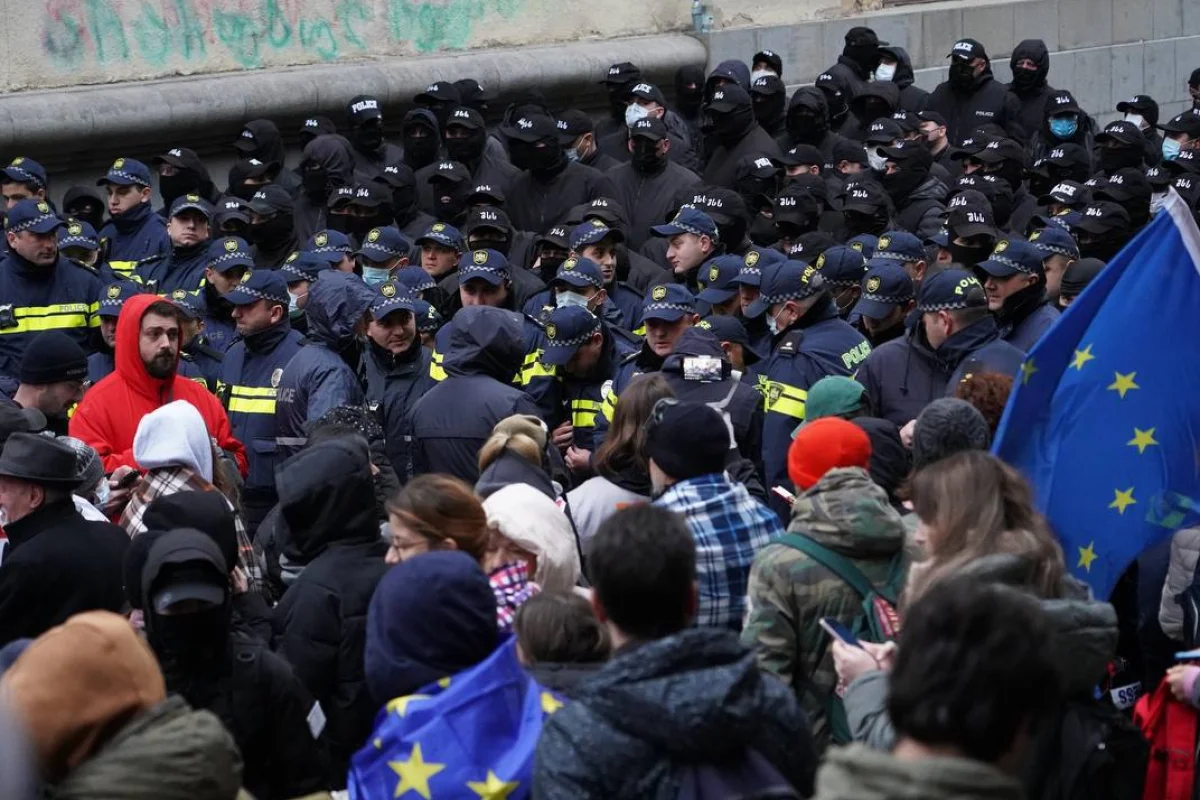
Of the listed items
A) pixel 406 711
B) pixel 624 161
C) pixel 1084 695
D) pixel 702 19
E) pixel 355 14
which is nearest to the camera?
pixel 406 711

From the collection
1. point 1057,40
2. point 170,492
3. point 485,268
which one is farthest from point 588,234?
point 1057,40

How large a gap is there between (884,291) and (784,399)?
32.4 inches

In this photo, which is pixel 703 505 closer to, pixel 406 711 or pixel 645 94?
pixel 406 711

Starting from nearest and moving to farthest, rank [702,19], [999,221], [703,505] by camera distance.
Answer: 1. [703,505]
2. [999,221]
3. [702,19]

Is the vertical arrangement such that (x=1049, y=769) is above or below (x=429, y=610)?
below

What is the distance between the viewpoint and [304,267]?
9.98m

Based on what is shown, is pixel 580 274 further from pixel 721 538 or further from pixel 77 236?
pixel 721 538

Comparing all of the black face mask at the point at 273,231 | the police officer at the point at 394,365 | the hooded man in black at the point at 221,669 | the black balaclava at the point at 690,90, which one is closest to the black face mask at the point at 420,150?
the black face mask at the point at 273,231

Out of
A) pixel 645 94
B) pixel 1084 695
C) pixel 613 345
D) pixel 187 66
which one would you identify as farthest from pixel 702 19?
pixel 1084 695

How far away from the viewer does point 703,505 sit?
497 centimetres

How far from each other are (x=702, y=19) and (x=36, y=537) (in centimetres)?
1263

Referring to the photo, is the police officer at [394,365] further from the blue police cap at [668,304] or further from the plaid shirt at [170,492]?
the plaid shirt at [170,492]

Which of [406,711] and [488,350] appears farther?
[488,350]

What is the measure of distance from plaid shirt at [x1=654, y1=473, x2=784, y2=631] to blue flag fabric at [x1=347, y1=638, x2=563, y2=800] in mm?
1054
